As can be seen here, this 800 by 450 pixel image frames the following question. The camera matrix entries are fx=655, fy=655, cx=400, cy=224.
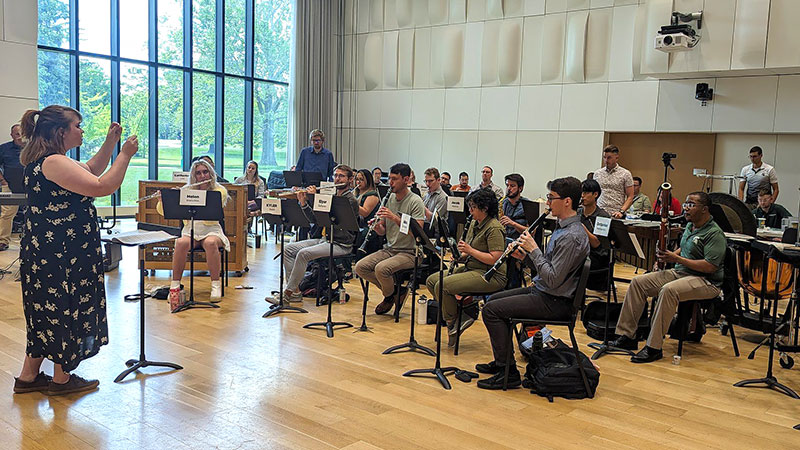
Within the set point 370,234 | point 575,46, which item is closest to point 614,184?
point 370,234

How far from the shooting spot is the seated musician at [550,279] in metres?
3.89

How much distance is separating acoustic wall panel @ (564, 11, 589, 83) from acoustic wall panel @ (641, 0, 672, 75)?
1141mm

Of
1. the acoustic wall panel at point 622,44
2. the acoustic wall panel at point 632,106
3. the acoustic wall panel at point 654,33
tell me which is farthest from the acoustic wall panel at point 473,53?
the acoustic wall panel at point 654,33

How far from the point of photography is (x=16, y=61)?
9.80 m

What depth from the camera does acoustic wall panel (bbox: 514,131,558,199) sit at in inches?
459

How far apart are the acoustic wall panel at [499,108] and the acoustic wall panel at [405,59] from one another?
1840 millimetres

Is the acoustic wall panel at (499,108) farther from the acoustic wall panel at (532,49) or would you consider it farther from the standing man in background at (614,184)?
the standing man in background at (614,184)

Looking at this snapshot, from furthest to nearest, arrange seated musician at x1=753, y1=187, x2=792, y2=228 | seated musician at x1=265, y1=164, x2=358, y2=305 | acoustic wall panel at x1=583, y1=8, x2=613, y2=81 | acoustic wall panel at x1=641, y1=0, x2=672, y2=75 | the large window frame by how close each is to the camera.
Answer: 1. the large window frame
2. acoustic wall panel at x1=583, y1=8, x2=613, y2=81
3. acoustic wall panel at x1=641, y1=0, x2=672, y2=75
4. seated musician at x1=753, y1=187, x2=792, y2=228
5. seated musician at x1=265, y1=164, x2=358, y2=305

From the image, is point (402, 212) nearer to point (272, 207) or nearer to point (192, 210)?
point (272, 207)

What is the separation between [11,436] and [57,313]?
656mm

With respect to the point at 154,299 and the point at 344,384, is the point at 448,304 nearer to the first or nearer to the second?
the point at 344,384

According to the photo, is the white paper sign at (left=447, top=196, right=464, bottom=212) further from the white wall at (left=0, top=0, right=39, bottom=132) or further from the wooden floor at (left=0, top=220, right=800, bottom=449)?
the white wall at (left=0, top=0, right=39, bottom=132)

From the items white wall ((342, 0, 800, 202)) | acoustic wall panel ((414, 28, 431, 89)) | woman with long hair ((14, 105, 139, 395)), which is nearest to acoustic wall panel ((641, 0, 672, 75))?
white wall ((342, 0, 800, 202))

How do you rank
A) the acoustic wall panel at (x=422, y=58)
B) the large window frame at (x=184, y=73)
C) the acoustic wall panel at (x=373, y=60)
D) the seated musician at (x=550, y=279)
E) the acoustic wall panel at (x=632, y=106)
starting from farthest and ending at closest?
the acoustic wall panel at (x=373, y=60) < the acoustic wall panel at (x=422, y=58) < the large window frame at (x=184, y=73) < the acoustic wall panel at (x=632, y=106) < the seated musician at (x=550, y=279)
